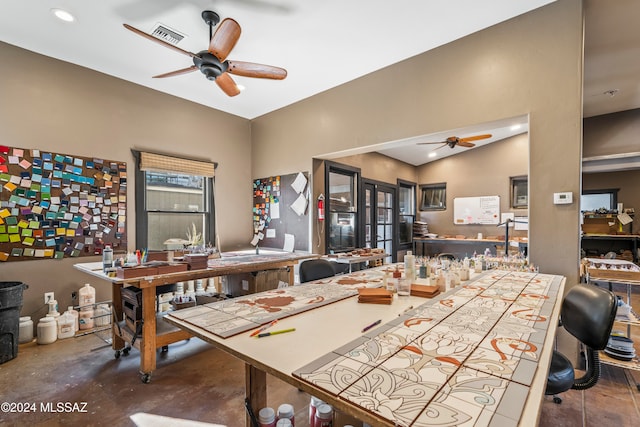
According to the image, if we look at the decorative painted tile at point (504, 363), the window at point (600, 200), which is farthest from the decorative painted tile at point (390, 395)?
the window at point (600, 200)

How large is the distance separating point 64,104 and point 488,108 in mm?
4614

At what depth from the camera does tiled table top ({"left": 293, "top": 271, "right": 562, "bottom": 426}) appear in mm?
669

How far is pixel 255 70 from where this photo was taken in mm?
2777

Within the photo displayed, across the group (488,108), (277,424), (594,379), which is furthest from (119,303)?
(488,108)

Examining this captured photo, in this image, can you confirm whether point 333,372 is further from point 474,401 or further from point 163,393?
point 163,393

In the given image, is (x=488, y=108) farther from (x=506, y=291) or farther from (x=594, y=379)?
(x=594, y=379)

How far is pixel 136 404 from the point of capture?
6.63ft

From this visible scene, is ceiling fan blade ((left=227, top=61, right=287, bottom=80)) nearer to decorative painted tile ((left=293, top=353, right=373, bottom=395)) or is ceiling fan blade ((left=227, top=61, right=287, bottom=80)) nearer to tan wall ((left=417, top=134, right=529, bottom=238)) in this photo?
decorative painted tile ((left=293, top=353, right=373, bottom=395))

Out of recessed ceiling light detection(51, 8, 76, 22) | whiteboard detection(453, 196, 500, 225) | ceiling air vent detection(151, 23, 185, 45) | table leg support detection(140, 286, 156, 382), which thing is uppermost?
recessed ceiling light detection(51, 8, 76, 22)

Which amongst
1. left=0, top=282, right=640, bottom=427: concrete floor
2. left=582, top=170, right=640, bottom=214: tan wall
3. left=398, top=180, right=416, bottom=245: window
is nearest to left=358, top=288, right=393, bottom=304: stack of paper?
A: left=0, top=282, right=640, bottom=427: concrete floor

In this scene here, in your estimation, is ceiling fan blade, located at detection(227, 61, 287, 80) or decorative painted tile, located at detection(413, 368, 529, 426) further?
ceiling fan blade, located at detection(227, 61, 287, 80)

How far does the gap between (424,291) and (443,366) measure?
82cm

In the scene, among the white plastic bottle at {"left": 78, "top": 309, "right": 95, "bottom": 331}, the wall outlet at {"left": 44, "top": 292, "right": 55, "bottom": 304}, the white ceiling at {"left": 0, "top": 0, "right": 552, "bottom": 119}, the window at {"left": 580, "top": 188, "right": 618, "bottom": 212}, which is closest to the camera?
the white ceiling at {"left": 0, "top": 0, "right": 552, "bottom": 119}

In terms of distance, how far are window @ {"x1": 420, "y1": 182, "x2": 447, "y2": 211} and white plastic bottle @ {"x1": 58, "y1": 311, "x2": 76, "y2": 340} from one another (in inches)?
263
